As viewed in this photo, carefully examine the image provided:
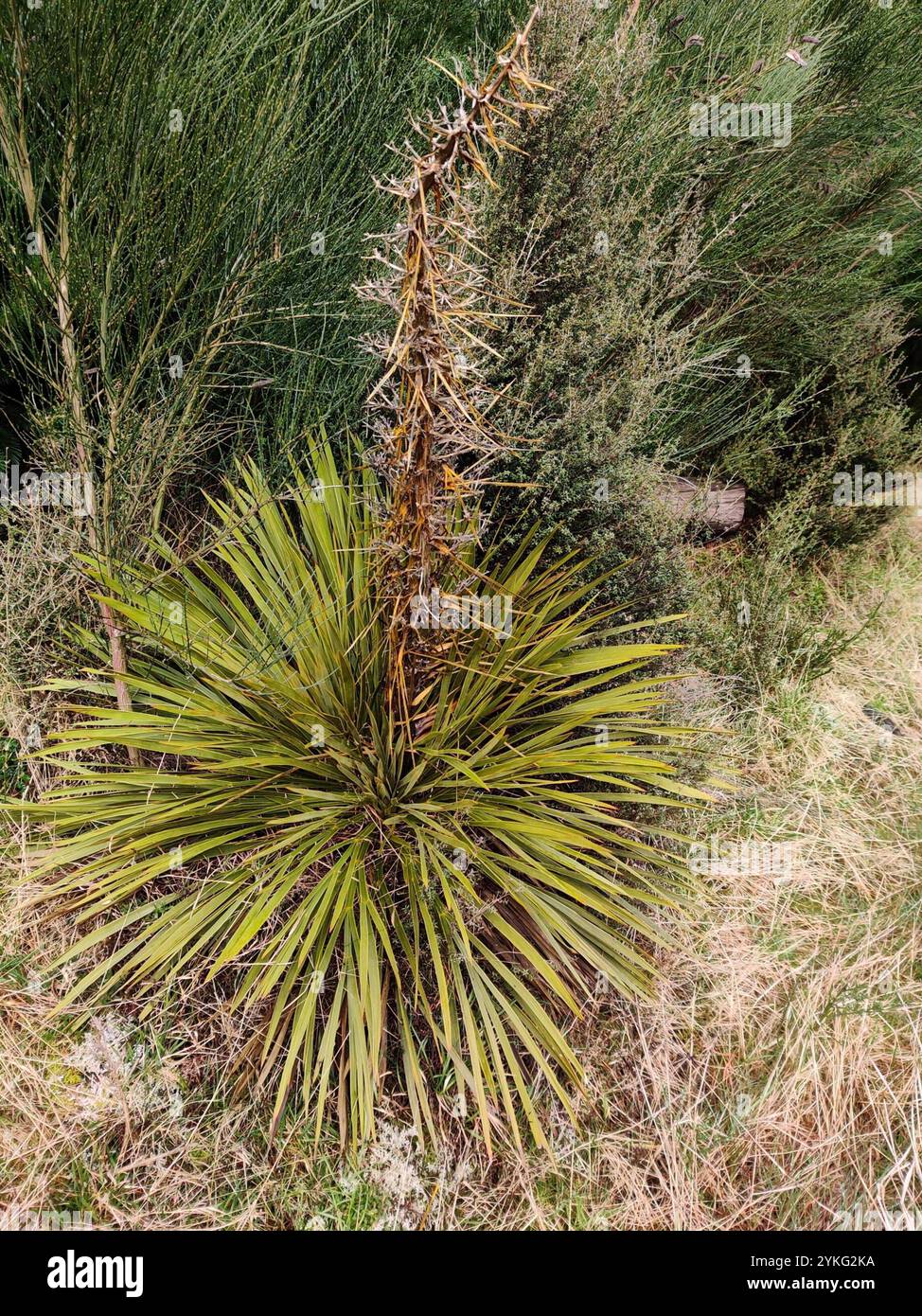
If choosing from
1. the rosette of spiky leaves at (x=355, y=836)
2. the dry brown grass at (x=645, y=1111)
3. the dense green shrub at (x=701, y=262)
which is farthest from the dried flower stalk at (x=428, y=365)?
the dry brown grass at (x=645, y=1111)

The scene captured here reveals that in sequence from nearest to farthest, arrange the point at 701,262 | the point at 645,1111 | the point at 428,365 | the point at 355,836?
the point at 428,365, the point at 355,836, the point at 645,1111, the point at 701,262

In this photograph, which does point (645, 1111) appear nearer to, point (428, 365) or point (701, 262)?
point (428, 365)

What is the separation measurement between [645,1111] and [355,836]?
1201 millimetres

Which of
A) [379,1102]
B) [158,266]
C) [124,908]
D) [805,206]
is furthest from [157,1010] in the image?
[805,206]

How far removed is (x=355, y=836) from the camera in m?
2.62

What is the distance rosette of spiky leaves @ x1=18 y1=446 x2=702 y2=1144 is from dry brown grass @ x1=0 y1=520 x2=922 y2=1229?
0.17 meters

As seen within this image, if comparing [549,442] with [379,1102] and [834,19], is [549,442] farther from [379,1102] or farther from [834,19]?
[834,19]

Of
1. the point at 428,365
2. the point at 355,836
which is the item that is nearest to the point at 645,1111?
the point at 355,836

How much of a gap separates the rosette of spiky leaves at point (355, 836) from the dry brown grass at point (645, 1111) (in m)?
0.17

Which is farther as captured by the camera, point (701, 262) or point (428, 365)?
point (701, 262)

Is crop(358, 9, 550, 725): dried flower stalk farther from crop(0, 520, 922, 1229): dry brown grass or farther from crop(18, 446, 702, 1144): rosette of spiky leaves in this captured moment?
crop(0, 520, 922, 1229): dry brown grass

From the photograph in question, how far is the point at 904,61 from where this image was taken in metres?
4.88

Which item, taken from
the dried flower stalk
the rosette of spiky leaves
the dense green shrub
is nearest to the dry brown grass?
the rosette of spiky leaves

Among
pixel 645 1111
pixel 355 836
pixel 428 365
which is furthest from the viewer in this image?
pixel 645 1111
